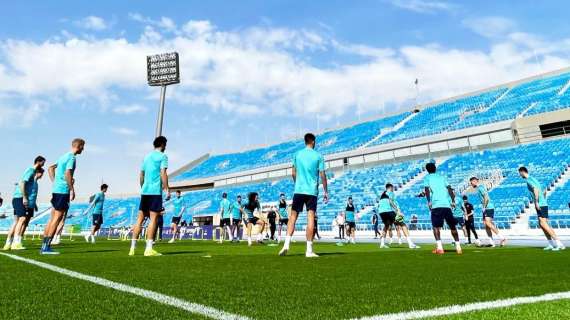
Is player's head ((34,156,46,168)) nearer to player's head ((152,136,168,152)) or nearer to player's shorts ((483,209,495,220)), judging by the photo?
player's head ((152,136,168,152))

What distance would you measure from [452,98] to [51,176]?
3845 centimetres

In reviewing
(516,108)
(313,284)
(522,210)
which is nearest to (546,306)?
(313,284)

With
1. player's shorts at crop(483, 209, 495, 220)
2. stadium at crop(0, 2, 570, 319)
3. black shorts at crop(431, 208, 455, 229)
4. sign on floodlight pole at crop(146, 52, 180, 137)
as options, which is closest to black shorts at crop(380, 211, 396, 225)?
stadium at crop(0, 2, 570, 319)

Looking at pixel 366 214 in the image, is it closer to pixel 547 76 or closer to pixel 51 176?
pixel 51 176

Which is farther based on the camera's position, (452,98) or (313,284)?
(452,98)

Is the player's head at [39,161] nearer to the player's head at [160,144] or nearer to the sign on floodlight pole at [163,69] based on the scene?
the player's head at [160,144]

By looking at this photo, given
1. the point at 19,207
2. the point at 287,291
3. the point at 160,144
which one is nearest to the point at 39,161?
the point at 19,207

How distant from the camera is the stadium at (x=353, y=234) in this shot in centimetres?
258

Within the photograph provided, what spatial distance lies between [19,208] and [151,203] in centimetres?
395

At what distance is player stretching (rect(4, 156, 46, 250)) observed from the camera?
8.50 m

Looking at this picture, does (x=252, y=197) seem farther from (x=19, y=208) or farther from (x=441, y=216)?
(x=441, y=216)

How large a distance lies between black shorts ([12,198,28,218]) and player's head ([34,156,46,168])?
82cm

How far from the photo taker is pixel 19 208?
28.9 ft

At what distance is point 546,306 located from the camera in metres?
2.42
